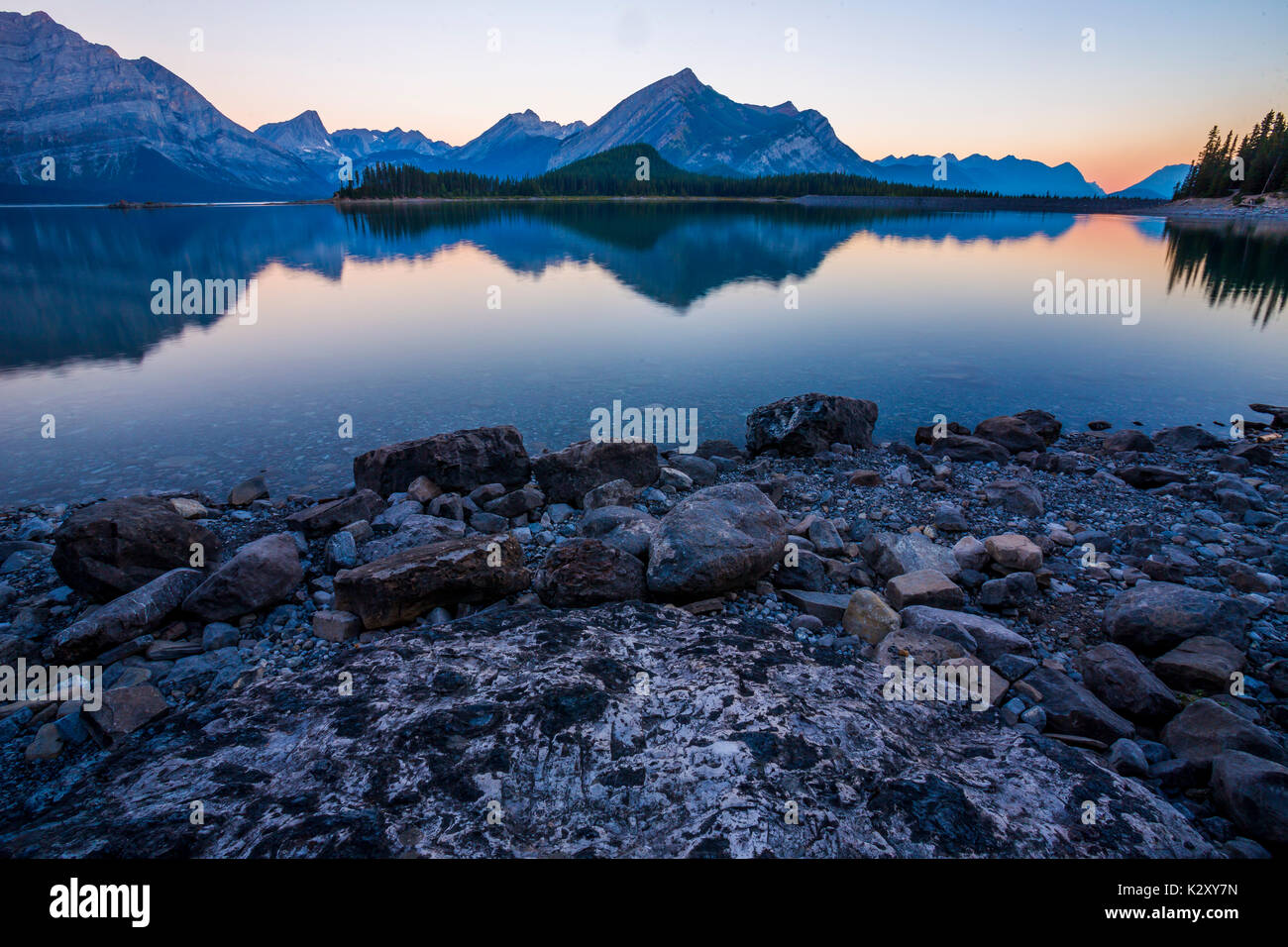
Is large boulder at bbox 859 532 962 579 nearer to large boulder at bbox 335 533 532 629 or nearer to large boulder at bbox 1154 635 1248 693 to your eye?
large boulder at bbox 1154 635 1248 693

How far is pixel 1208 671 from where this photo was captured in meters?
6.66

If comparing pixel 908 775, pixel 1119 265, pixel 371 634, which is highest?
pixel 1119 265

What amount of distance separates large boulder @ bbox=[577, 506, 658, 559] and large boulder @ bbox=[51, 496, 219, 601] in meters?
6.21

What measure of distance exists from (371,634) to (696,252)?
187ft

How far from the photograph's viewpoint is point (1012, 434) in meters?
16.3

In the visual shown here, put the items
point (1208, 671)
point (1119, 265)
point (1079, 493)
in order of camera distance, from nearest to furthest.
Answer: point (1208, 671) < point (1079, 493) < point (1119, 265)

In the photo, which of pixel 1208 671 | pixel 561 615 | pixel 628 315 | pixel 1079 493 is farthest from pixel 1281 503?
pixel 628 315

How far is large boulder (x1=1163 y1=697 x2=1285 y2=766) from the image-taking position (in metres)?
5.43

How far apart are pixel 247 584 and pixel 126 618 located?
1.33 meters

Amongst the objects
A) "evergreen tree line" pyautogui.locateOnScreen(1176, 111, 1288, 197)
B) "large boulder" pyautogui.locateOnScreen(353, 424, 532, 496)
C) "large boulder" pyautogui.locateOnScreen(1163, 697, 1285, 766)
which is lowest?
"large boulder" pyautogui.locateOnScreen(1163, 697, 1285, 766)

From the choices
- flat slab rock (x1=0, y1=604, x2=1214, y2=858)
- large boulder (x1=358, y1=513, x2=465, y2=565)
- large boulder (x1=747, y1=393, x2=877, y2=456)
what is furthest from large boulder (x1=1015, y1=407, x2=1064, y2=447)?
large boulder (x1=358, y1=513, x2=465, y2=565)

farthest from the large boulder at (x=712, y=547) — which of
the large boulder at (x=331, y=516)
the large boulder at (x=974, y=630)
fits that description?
the large boulder at (x=331, y=516)

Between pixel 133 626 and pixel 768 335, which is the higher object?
pixel 768 335
